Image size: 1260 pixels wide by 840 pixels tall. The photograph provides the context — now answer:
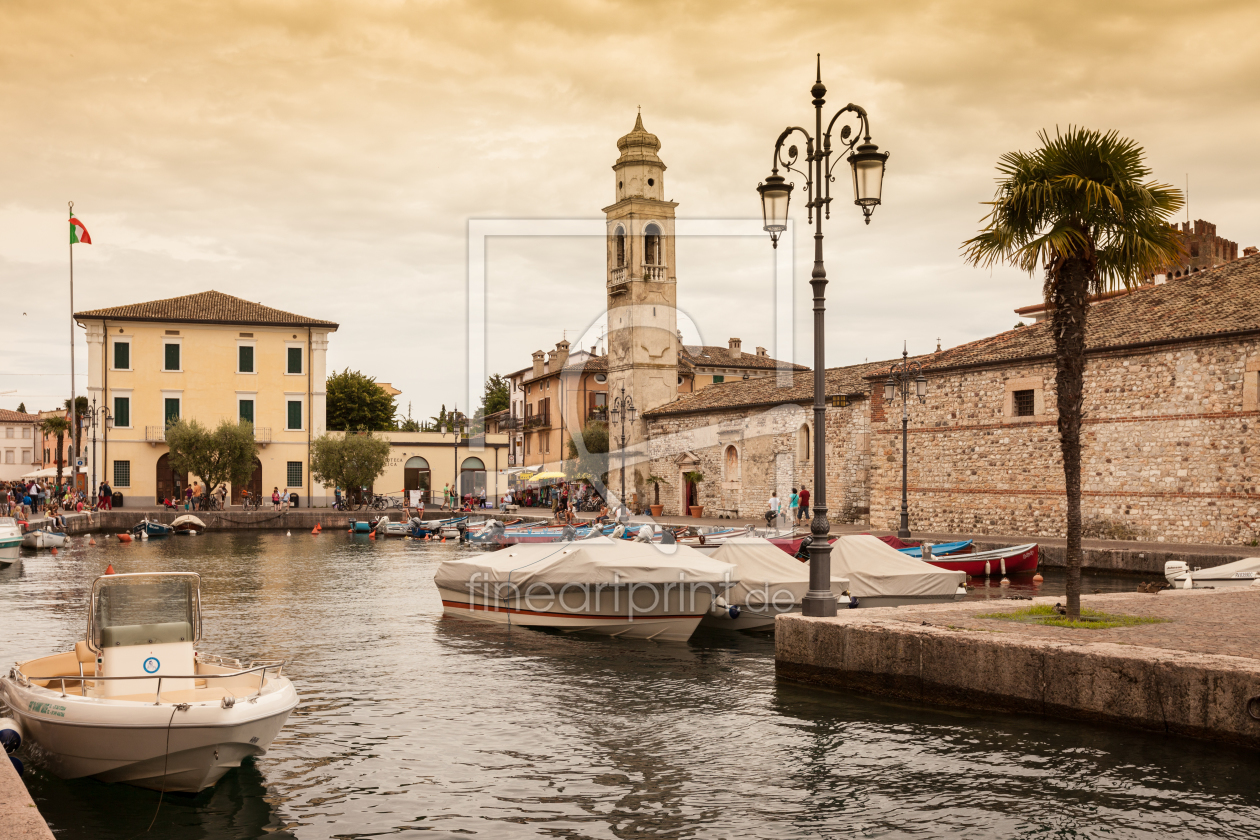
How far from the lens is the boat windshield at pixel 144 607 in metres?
9.36

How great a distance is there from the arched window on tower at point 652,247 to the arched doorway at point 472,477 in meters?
24.2

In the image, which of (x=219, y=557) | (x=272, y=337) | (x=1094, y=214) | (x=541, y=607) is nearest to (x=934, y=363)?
(x=541, y=607)

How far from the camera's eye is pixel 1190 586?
60.1ft

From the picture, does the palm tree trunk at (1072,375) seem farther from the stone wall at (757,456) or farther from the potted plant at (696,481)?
the potted plant at (696,481)

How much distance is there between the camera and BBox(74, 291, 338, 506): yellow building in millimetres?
55688

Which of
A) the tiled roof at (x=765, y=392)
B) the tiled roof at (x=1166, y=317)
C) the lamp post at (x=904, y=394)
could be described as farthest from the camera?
the tiled roof at (x=765, y=392)

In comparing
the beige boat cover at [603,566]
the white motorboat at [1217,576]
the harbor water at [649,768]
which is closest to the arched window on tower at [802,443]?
the white motorboat at [1217,576]

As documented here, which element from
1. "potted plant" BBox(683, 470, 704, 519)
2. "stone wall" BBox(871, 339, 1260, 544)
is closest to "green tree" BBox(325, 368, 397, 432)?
"potted plant" BBox(683, 470, 704, 519)

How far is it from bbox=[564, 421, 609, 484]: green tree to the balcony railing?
38.3ft

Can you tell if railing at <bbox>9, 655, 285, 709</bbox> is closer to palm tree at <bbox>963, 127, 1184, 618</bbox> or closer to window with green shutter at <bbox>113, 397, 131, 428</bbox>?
palm tree at <bbox>963, 127, 1184, 618</bbox>

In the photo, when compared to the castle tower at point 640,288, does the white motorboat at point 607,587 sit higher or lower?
lower

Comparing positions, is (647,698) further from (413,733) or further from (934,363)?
(934,363)

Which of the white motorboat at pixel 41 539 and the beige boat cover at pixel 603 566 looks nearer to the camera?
the beige boat cover at pixel 603 566

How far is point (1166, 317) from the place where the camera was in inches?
1064
